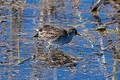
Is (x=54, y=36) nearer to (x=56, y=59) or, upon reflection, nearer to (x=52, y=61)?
(x=56, y=59)

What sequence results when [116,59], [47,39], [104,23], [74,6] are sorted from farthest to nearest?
1. [74,6]
2. [104,23]
3. [47,39]
4. [116,59]

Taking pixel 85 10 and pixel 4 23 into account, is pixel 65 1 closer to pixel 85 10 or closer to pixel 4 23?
pixel 85 10

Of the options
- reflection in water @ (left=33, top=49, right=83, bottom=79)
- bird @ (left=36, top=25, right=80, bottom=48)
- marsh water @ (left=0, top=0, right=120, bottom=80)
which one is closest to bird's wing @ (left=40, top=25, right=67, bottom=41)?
bird @ (left=36, top=25, right=80, bottom=48)

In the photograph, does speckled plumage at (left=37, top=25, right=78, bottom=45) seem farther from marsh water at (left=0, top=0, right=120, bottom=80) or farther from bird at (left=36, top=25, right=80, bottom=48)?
marsh water at (left=0, top=0, right=120, bottom=80)

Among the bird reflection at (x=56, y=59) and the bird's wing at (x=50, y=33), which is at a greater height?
the bird's wing at (x=50, y=33)

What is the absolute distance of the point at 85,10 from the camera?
39.4 ft

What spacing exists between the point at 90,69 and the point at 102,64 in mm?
426

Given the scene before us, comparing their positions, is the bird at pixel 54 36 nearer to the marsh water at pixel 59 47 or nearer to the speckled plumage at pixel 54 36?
the speckled plumage at pixel 54 36

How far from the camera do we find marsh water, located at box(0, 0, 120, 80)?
6.21 m

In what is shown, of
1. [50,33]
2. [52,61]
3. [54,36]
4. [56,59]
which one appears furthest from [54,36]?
[52,61]

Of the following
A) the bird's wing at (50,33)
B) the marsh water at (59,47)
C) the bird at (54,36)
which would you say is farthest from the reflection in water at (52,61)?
the bird's wing at (50,33)

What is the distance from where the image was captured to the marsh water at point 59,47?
20.4 ft

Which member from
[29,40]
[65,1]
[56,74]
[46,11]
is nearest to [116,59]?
[56,74]

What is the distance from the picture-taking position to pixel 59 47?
26.2 feet
